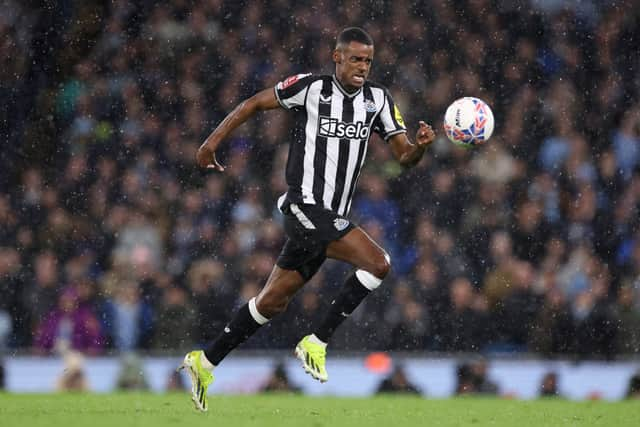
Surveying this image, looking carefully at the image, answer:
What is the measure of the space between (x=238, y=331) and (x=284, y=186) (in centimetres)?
466

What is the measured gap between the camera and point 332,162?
21.1 ft

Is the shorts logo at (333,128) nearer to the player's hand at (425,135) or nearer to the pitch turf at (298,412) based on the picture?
the player's hand at (425,135)

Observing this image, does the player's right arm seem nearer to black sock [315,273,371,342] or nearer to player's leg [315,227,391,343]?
player's leg [315,227,391,343]

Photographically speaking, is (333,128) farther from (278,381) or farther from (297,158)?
(278,381)

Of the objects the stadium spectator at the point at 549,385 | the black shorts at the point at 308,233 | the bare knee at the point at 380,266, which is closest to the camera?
the bare knee at the point at 380,266

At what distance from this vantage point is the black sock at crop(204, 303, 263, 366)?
6555 millimetres

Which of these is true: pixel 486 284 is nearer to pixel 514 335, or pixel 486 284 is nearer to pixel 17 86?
pixel 514 335

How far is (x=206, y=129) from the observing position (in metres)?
11.9

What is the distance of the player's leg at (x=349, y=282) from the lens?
6207 mm

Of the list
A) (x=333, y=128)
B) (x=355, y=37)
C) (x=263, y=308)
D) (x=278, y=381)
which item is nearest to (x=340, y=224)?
(x=333, y=128)

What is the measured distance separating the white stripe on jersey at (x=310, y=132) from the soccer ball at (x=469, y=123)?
76cm

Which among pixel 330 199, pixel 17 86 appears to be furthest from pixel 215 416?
pixel 17 86

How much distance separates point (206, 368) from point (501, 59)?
23.1 ft

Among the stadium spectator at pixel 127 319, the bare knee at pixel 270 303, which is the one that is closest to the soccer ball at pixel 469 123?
the bare knee at pixel 270 303
